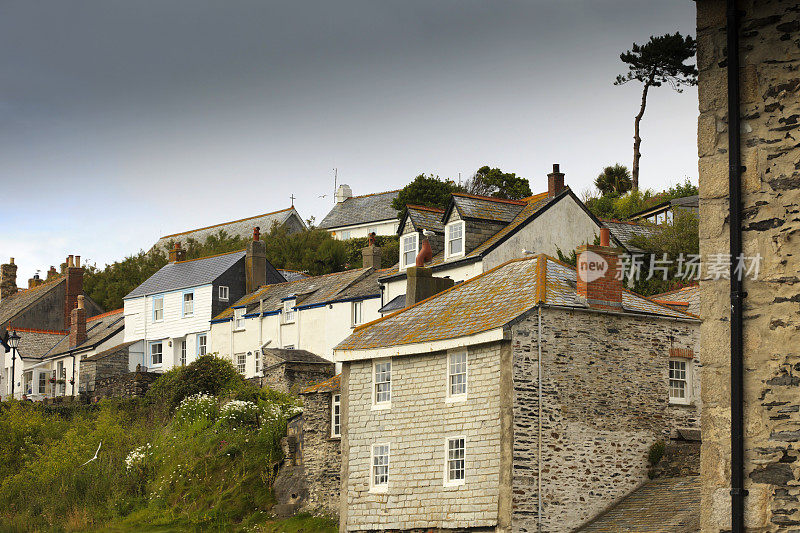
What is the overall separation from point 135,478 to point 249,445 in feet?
14.7

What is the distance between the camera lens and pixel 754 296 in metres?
10.5

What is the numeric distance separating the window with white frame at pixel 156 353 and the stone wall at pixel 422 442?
27.9 m

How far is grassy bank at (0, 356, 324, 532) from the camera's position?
1355 inches

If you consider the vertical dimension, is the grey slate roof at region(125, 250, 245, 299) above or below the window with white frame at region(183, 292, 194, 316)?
above

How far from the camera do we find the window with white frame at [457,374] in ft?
90.5

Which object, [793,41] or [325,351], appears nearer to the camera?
[793,41]

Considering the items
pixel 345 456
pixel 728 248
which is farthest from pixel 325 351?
pixel 728 248

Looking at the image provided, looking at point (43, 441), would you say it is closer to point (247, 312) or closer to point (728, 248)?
point (247, 312)

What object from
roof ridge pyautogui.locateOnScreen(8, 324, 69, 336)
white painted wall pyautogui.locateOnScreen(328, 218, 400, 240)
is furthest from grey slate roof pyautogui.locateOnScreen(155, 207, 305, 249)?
roof ridge pyautogui.locateOnScreen(8, 324, 69, 336)

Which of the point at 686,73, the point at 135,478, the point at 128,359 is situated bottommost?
the point at 135,478

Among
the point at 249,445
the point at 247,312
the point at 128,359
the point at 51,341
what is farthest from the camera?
the point at 51,341

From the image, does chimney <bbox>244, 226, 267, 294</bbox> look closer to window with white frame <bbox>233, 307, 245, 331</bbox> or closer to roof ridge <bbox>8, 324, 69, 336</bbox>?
window with white frame <bbox>233, 307, 245, 331</bbox>

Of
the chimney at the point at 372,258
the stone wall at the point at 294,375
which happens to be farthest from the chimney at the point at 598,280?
the chimney at the point at 372,258

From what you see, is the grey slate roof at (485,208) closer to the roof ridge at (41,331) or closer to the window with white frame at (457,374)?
the window with white frame at (457,374)
